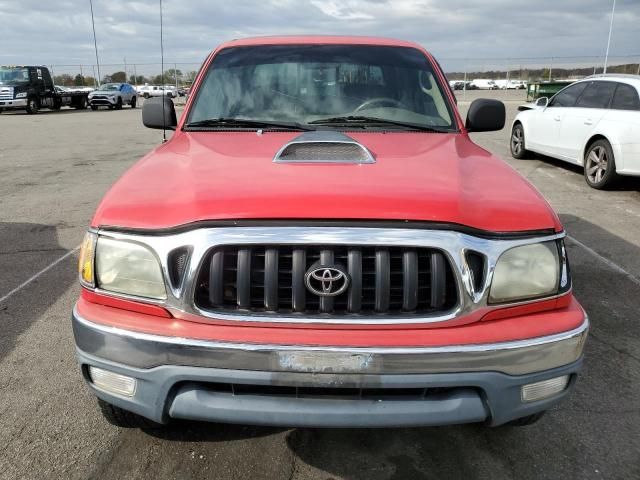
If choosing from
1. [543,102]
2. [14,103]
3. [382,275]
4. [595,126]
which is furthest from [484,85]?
[382,275]

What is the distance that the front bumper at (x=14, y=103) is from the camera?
25225 mm

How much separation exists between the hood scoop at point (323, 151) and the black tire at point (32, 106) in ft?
92.1

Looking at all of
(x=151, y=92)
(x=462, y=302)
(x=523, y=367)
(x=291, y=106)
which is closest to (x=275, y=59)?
(x=291, y=106)

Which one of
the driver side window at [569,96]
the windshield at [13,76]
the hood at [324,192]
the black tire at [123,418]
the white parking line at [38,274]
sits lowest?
the white parking line at [38,274]

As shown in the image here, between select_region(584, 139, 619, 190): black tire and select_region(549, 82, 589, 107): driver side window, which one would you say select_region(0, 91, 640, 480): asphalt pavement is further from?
select_region(549, 82, 589, 107): driver side window

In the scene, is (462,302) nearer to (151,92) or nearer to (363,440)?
(363,440)

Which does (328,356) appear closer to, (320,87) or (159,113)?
(320,87)

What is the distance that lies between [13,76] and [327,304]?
29.2 m

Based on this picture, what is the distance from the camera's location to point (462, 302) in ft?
6.24

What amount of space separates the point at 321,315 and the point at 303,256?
8.9 inches

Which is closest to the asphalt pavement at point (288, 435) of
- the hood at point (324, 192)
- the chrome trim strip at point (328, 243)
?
the chrome trim strip at point (328, 243)

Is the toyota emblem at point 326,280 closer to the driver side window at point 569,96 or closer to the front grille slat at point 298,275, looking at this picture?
the front grille slat at point 298,275

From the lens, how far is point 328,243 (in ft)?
6.02

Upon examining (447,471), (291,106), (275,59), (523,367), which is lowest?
(447,471)
